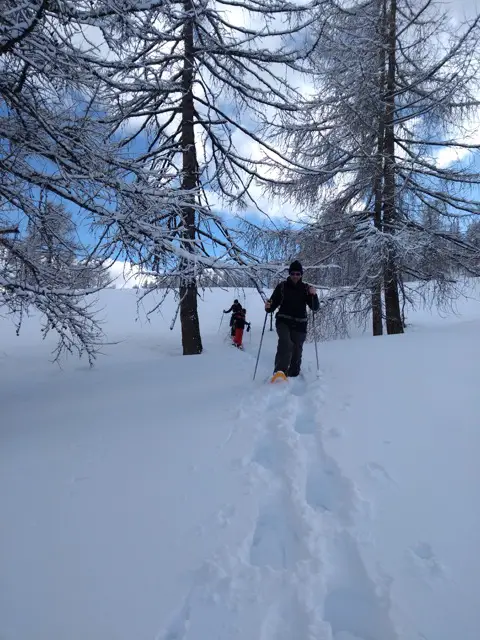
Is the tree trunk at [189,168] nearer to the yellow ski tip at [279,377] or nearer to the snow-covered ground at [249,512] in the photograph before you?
the yellow ski tip at [279,377]

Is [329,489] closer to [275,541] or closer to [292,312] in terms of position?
[275,541]

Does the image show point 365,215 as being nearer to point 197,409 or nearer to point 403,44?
point 403,44

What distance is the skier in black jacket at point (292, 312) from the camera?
529 cm

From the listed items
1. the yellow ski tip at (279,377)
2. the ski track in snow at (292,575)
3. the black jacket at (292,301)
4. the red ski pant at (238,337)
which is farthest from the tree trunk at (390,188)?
the ski track in snow at (292,575)

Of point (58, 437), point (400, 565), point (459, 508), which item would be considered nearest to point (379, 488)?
point (459, 508)

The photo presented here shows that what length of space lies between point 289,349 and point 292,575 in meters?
3.53

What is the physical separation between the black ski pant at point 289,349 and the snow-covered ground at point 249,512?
2.17 feet

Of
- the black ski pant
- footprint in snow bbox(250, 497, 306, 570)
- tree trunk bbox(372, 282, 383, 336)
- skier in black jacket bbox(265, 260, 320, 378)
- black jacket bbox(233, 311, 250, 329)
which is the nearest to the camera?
footprint in snow bbox(250, 497, 306, 570)

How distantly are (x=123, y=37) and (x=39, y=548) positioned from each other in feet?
13.8

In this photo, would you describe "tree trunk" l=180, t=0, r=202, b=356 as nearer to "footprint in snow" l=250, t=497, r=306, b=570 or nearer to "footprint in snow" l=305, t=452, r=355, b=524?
"footprint in snow" l=305, t=452, r=355, b=524

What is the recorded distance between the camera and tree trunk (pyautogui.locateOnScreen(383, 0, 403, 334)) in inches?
311

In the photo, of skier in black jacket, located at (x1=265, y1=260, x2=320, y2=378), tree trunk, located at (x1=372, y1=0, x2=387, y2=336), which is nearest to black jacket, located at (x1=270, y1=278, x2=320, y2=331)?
skier in black jacket, located at (x1=265, y1=260, x2=320, y2=378)

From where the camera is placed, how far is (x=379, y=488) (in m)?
2.39

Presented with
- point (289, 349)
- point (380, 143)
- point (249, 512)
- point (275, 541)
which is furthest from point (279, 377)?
point (380, 143)
